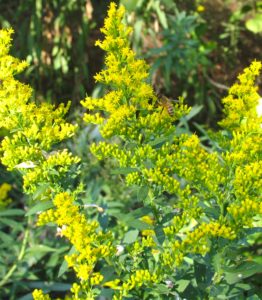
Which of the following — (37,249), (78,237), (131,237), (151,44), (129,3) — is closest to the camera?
(78,237)

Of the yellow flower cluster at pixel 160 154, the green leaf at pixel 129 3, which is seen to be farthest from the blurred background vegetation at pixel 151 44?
the yellow flower cluster at pixel 160 154

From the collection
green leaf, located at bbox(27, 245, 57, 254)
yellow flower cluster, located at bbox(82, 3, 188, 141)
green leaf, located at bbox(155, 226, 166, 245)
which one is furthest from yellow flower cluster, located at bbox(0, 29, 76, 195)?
green leaf, located at bbox(27, 245, 57, 254)

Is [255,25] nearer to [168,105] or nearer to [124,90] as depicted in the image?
[168,105]

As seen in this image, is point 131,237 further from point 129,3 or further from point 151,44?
point 151,44

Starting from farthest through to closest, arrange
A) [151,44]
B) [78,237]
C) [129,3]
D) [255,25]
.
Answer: [151,44] → [255,25] → [129,3] → [78,237]

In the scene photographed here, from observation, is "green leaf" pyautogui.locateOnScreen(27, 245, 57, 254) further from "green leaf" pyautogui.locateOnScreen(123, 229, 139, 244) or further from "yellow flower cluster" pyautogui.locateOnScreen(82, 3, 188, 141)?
"yellow flower cluster" pyautogui.locateOnScreen(82, 3, 188, 141)

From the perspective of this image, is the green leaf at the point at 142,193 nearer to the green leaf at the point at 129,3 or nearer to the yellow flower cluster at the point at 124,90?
the yellow flower cluster at the point at 124,90

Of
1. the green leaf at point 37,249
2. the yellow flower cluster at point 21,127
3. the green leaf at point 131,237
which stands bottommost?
the green leaf at point 37,249

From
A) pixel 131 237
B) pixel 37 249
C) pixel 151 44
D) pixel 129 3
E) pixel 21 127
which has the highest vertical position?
pixel 129 3

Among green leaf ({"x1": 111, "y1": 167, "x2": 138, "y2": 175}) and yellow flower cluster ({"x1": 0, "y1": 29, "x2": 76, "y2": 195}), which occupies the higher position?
yellow flower cluster ({"x1": 0, "y1": 29, "x2": 76, "y2": 195})

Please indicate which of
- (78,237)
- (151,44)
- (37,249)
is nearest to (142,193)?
(78,237)

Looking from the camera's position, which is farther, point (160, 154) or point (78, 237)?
point (160, 154)

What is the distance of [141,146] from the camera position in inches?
62.6

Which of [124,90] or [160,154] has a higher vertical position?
[124,90]
